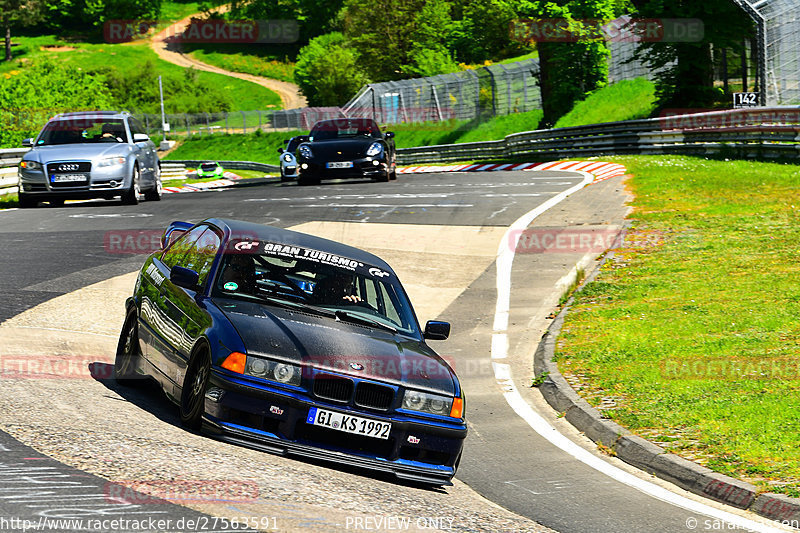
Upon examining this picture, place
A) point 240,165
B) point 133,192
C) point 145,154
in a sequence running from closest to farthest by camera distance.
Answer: point 133,192 < point 145,154 < point 240,165

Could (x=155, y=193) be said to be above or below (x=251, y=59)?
below

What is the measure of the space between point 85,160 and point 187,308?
47.5ft

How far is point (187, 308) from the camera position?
Answer: 7.43 meters

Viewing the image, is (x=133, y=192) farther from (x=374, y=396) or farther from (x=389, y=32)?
(x=389, y=32)

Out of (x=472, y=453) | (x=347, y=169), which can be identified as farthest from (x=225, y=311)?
(x=347, y=169)

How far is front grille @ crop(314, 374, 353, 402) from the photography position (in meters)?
6.56

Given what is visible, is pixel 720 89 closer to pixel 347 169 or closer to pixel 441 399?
pixel 347 169

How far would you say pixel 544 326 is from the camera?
1307 cm

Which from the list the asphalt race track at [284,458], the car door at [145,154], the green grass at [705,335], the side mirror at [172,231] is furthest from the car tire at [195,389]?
the car door at [145,154]

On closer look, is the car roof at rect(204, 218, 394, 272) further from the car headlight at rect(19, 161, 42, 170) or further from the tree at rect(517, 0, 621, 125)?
the tree at rect(517, 0, 621, 125)

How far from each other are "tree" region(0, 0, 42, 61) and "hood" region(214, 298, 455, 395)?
14152 cm

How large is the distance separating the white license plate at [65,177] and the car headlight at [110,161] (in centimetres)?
42

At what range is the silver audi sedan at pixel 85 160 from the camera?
21.0 m

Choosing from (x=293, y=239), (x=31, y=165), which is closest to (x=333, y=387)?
(x=293, y=239)
